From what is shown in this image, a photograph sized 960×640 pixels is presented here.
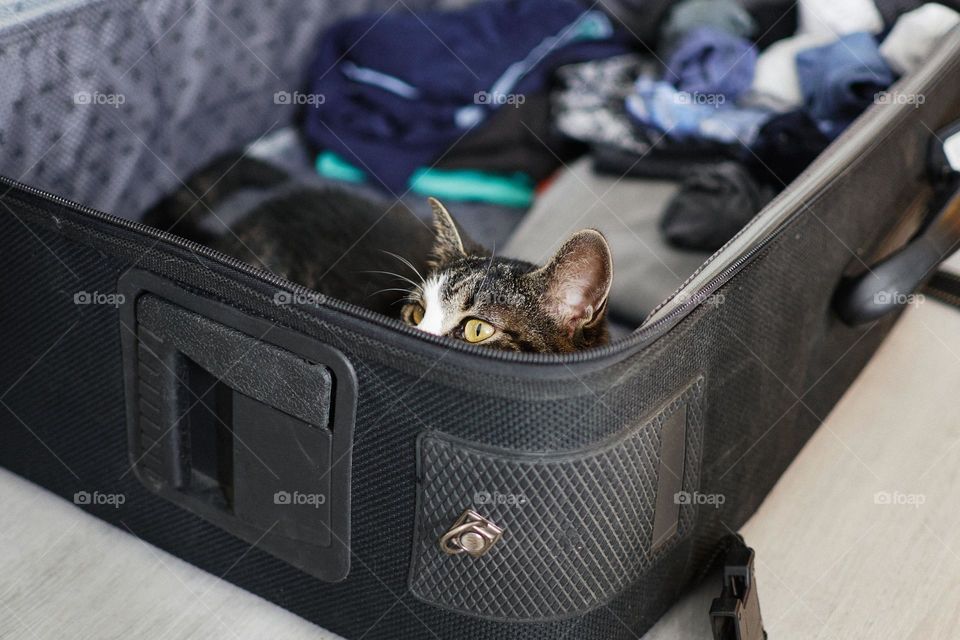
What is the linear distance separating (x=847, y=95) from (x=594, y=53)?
1.68ft

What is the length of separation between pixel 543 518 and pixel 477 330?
290 millimetres

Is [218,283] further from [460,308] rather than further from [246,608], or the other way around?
[246,608]

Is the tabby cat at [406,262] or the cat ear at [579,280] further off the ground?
the cat ear at [579,280]

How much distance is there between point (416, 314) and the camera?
1.13 metres

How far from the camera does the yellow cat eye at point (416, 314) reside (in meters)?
1.12

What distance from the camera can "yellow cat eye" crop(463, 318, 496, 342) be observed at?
102 centimetres

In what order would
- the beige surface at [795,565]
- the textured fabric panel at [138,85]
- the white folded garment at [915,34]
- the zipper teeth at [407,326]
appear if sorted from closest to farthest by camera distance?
the zipper teeth at [407,326] → the beige surface at [795,565] → the textured fabric panel at [138,85] → the white folded garment at [915,34]

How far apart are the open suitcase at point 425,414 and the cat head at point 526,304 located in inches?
5.4

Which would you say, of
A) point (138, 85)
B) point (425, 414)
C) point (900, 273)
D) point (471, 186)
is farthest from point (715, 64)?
point (425, 414)

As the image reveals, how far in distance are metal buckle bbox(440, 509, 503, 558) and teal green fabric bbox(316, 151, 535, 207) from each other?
0.97 m

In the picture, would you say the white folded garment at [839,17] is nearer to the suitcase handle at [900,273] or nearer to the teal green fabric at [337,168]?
the suitcase handle at [900,273]

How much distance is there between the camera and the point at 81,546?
1.09 m

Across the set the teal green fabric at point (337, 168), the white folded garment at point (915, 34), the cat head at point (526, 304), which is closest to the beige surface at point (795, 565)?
the cat head at point (526, 304)

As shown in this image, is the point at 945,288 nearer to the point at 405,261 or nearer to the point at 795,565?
the point at 795,565
